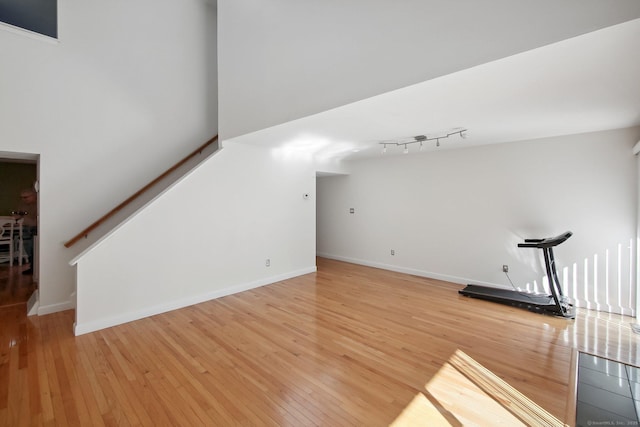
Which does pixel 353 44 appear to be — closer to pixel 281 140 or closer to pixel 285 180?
pixel 281 140

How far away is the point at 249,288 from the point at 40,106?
12.5 feet

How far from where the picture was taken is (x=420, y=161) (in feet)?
18.0

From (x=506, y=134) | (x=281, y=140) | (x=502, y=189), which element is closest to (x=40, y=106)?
(x=281, y=140)

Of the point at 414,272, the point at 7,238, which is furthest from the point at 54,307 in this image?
the point at 414,272

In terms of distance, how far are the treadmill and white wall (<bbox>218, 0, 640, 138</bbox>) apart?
9.44 feet

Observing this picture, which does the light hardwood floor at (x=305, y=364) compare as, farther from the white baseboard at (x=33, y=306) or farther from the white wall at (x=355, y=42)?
the white wall at (x=355, y=42)

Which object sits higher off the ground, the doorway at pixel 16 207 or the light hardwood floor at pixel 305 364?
the doorway at pixel 16 207

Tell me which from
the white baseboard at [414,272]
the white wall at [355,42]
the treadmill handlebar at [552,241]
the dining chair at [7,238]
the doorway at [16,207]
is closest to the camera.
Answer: the white wall at [355,42]

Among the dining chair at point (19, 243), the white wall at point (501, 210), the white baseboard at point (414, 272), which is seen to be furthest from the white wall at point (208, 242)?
the dining chair at point (19, 243)

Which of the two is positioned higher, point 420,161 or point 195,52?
point 195,52

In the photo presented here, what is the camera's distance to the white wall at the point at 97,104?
362 cm

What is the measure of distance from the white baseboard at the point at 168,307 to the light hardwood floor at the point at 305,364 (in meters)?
0.11

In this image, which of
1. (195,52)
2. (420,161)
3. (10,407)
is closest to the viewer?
(10,407)

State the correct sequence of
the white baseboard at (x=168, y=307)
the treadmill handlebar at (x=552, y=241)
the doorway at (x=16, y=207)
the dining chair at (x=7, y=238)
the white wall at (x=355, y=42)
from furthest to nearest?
the dining chair at (x=7, y=238)
the doorway at (x=16, y=207)
the treadmill handlebar at (x=552, y=241)
the white baseboard at (x=168, y=307)
the white wall at (x=355, y=42)
